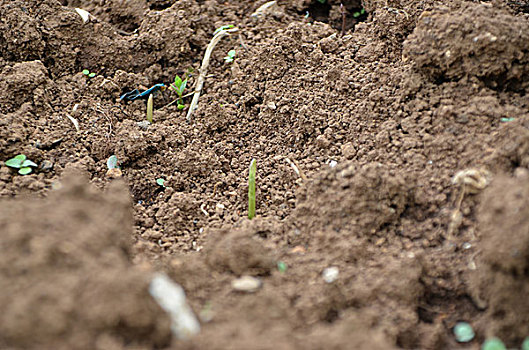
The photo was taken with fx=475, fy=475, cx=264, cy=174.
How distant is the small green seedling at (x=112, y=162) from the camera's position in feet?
7.00

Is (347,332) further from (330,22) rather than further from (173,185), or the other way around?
(330,22)

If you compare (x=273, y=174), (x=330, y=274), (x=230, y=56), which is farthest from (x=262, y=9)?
(x=330, y=274)

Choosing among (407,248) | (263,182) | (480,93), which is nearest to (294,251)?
(407,248)

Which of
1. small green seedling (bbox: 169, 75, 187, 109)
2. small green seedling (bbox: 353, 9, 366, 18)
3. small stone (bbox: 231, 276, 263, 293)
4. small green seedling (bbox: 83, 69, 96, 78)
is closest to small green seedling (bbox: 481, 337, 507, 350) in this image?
small stone (bbox: 231, 276, 263, 293)

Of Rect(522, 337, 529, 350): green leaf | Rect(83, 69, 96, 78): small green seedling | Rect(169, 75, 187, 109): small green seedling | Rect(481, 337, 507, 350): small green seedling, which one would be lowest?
Rect(481, 337, 507, 350): small green seedling

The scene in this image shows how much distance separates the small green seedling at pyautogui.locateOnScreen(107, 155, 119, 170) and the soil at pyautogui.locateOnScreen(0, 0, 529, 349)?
30mm

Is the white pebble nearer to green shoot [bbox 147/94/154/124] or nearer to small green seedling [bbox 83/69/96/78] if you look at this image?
green shoot [bbox 147/94/154/124]

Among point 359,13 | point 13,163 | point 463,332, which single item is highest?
point 359,13

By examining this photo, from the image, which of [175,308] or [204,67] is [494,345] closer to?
[175,308]

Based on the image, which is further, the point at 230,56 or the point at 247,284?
the point at 230,56

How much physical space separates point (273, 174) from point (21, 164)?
3.50 ft

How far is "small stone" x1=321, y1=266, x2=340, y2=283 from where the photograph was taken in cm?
142

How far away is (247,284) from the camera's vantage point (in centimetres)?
138

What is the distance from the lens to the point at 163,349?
1.16 metres
